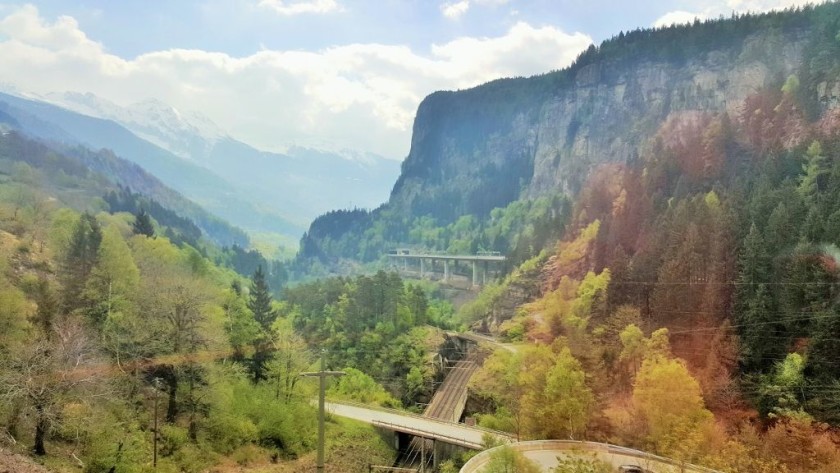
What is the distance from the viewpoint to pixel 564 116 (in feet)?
418

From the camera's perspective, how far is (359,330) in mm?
60062

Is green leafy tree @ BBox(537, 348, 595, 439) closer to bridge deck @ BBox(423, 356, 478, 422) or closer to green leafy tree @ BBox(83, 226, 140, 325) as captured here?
bridge deck @ BBox(423, 356, 478, 422)

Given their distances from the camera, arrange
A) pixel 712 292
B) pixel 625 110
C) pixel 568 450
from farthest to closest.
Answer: pixel 625 110 → pixel 712 292 → pixel 568 450

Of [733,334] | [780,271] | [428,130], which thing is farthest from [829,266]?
[428,130]

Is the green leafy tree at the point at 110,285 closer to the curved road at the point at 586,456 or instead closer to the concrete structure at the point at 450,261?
the curved road at the point at 586,456

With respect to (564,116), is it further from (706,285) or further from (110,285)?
(110,285)

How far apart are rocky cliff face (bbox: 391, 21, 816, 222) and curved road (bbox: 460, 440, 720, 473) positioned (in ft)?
132

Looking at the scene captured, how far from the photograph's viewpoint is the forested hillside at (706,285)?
2816 cm

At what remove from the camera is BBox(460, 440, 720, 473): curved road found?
2423 centimetres

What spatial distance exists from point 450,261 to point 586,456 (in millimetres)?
91232

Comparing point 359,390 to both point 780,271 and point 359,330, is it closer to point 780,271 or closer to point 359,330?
point 359,330

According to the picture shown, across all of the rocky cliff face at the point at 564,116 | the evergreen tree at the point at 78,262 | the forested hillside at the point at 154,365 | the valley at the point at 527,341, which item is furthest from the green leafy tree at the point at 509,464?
the rocky cliff face at the point at 564,116

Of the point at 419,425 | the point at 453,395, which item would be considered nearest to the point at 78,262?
the point at 419,425

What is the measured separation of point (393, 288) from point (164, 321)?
34.1 meters
